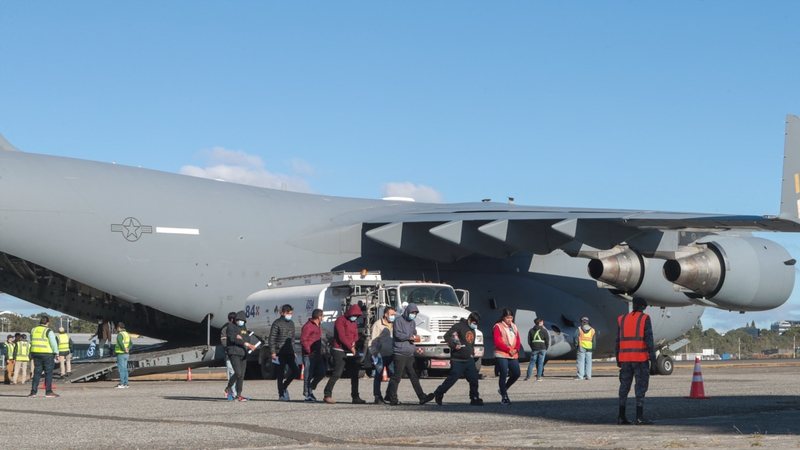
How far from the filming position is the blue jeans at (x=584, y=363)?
1049 inches


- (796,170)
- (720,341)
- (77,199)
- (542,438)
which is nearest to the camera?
(542,438)

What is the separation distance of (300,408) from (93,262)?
1119cm

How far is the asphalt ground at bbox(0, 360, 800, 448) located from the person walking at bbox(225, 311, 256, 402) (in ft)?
1.09

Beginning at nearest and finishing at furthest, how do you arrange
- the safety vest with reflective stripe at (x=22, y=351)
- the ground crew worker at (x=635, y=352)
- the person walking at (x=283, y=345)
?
the ground crew worker at (x=635, y=352)
the person walking at (x=283, y=345)
the safety vest with reflective stripe at (x=22, y=351)

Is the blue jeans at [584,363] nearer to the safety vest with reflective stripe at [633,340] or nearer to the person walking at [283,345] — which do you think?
the person walking at [283,345]

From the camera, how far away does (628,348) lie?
1424 centimetres

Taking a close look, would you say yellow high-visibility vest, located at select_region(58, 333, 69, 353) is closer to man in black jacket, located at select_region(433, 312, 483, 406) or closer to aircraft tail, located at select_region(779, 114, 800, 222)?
man in black jacket, located at select_region(433, 312, 483, 406)

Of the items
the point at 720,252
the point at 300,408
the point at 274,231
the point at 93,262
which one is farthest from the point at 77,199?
the point at 720,252

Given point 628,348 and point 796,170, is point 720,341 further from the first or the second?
point 628,348

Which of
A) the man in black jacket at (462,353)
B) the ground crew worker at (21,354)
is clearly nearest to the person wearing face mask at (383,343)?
the man in black jacket at (462,353)

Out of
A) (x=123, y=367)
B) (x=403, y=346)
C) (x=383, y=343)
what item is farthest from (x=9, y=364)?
(x=403, y=346)

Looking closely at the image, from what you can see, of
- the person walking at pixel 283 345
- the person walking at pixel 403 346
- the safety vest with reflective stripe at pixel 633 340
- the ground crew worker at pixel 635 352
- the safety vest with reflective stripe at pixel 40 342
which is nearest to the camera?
the ground crew worker at pixel 635 352

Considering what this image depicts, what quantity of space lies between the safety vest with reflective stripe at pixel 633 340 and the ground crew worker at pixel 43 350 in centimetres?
1048

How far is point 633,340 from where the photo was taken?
1424cm
